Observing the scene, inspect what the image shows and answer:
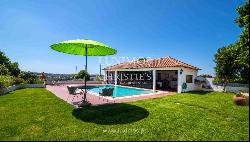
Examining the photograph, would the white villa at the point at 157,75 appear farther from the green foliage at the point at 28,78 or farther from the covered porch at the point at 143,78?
the green foliage at the point at 28,78

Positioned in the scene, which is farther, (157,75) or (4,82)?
(157,75)

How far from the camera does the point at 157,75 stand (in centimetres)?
3005

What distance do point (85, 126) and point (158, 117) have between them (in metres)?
3.51

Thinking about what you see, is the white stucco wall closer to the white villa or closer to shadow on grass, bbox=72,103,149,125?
the white villa

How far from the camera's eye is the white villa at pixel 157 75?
21.6 meters

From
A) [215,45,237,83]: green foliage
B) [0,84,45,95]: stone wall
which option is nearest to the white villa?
[215,45,237,83]: green foliage

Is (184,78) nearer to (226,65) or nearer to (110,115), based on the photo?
(226,65)

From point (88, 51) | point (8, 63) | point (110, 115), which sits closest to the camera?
point (110, 115)

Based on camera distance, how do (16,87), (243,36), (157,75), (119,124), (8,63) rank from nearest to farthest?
(119,124) → (243,36) → (16,87) → (157,75) → (8,63)

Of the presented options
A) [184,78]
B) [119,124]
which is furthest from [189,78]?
[119,124]

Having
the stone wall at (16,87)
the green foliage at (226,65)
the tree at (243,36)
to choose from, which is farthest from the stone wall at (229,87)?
the stone wall at (16,87)

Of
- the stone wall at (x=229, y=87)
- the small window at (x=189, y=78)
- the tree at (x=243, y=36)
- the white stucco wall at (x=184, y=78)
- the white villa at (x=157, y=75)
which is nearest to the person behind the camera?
the tree at (x=243, y=36)

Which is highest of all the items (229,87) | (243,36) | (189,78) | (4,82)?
(243,36)

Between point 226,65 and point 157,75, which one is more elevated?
point 226,65
